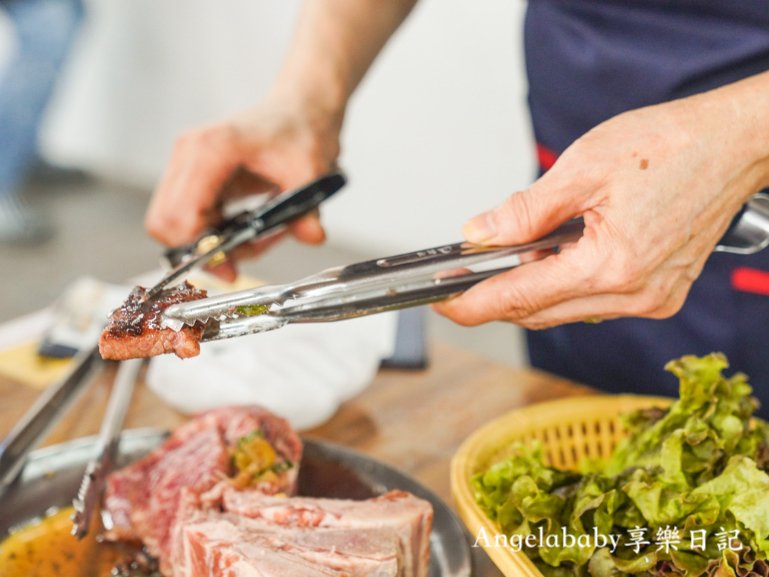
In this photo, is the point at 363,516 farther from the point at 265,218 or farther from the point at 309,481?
the point at 265,218

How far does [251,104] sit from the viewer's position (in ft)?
14.6

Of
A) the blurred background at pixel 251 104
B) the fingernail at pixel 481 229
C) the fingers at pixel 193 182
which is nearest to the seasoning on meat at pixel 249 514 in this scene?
the fingernail at pixel 481 229

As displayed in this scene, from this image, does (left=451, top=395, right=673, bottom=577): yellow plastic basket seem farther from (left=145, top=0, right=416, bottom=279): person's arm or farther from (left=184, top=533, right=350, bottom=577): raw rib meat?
(left=145, top=0, right=416, bottom=279): person's arm

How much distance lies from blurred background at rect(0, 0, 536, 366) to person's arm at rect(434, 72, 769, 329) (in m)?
1.68

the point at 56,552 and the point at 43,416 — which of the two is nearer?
the point at 56,552

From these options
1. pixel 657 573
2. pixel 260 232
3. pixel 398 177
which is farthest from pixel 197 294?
pixel 398 177

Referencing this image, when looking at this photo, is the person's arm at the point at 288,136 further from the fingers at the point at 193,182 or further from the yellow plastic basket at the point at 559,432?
the yellow plastic basket at the point at 559,432

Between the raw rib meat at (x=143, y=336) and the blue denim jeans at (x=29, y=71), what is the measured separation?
444cm

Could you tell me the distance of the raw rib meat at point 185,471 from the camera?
97 centimetres

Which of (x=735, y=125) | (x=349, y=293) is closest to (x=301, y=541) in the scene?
(x=349, y=293)

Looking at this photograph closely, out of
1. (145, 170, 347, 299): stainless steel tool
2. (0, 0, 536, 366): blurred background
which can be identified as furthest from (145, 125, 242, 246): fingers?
(0, 0, 536, 366): blurred background

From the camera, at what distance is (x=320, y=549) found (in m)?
0.83

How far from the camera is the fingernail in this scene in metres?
0.84

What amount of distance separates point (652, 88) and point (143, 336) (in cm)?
109
